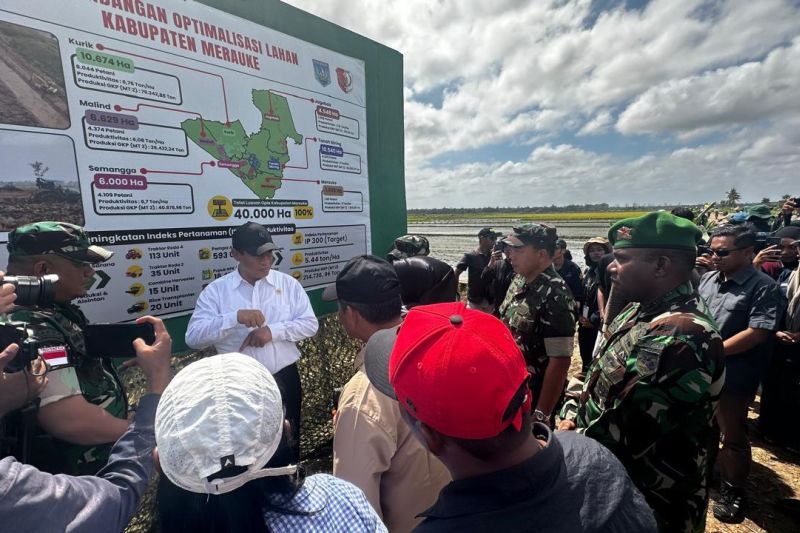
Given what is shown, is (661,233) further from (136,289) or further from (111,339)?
(136,289)

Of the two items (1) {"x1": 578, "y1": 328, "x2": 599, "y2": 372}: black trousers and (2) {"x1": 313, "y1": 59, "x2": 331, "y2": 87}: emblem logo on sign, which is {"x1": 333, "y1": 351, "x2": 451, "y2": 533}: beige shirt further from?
(1) {"x1": 578, "y1": 328, "x2": 599, "y2": 372}: black trousers

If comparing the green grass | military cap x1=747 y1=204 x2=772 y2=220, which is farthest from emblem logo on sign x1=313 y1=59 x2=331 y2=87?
the green grass

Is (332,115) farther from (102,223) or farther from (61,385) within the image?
(61,385)

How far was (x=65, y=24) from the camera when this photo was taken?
2.11 metres

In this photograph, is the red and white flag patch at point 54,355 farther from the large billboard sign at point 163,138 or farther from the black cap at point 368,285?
the black cap at point 368,285

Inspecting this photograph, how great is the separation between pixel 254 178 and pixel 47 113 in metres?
1.23

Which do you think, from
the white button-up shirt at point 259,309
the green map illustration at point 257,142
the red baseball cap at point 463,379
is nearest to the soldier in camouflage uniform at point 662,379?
the red baseball cap at point 463,379

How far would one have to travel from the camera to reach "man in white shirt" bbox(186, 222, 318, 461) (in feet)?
8.57

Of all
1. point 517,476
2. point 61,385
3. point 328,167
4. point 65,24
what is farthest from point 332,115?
point 517,476

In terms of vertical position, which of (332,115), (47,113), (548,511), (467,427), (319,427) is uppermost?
(332,115)

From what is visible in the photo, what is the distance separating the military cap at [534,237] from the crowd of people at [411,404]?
16 millimetres

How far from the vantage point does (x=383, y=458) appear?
1347 mm

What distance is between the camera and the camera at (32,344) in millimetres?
1376

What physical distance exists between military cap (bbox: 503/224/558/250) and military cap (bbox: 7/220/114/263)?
2.77m
